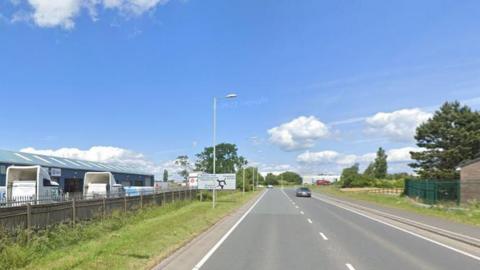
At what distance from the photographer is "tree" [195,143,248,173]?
179 m

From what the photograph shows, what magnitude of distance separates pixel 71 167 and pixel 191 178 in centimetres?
1365

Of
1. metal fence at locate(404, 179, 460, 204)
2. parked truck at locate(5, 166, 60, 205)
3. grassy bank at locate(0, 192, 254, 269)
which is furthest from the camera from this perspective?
metal fence at locate(404, 179, 460, 204)

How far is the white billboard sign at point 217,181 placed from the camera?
5128 cm

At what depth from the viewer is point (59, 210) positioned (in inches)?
736

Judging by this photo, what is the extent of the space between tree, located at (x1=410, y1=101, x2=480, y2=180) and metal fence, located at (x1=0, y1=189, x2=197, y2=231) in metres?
46.5

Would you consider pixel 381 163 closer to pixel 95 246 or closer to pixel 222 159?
pixel 222 159

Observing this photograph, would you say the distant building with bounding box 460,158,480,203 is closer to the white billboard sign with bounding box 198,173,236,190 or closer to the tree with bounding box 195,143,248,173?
the white billboard sign with bounding box 198,173,236,190

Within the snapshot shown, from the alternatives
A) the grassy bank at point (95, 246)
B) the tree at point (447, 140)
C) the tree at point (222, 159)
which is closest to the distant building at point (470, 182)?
the tree at point (447, 140)

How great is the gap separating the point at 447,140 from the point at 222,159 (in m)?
119

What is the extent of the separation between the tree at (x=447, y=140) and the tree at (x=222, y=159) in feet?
356

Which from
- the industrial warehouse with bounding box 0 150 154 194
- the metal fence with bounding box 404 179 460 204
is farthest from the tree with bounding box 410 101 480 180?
the industrial warehouse with bounding box 0 150 154 194

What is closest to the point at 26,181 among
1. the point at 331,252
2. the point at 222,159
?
the point at 331,252

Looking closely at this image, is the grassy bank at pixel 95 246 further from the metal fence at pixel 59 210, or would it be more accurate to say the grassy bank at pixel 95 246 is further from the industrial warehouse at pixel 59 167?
the industrial warehouse at pixel 59 167

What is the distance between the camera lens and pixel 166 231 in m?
20.8
